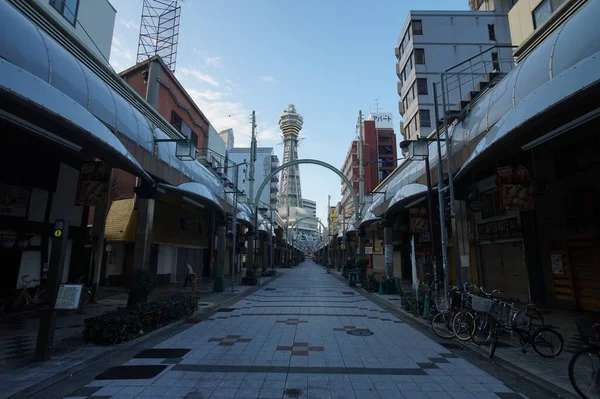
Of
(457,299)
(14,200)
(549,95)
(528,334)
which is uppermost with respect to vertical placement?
(549,95)

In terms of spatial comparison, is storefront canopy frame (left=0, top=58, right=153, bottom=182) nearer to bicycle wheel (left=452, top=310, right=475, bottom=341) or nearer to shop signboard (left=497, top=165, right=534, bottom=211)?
bicycle wheel (left=452, top=310, right=475, bottom=341)

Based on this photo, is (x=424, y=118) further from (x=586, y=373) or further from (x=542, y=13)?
(x=586, y=373)

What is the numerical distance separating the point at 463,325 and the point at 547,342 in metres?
1.98

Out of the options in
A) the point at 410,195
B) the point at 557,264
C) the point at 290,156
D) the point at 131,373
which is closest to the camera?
the point at 131,373

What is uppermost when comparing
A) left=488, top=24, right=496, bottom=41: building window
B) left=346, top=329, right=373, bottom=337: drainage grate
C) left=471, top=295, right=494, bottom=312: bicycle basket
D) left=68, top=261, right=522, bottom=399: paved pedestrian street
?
left=488, top=24, right=496, bottom=41: building window

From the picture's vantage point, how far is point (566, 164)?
12.5 meters

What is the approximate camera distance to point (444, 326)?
10.2m

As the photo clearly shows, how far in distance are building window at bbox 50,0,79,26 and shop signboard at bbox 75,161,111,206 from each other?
11.3m

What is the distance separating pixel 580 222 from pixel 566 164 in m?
2.22

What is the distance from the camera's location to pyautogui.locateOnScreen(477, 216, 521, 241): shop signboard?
14.7 m

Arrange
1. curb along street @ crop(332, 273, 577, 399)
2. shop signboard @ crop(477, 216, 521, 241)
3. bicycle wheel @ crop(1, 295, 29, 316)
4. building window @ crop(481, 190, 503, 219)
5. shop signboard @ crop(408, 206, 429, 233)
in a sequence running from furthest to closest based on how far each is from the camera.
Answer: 1. shop signboard @ crop(408, 206, 429, 233)
2. building window @ crop(481, 190, 503, 219)
3. shop signboard @ crop(477, 216, 521, 241)
4. bicycle wheel @ crop(1, 295, 29, 316)
5. curb along street @ crop(332, 273, 577, 399)

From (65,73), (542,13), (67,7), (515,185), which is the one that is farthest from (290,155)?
(65,73)

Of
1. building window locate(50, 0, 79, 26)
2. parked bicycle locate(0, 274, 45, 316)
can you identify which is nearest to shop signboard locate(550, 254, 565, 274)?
parked bicycle locate(0, 274, 45, 316)

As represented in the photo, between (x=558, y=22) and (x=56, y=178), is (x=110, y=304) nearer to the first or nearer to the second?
(x=56, y=178)
